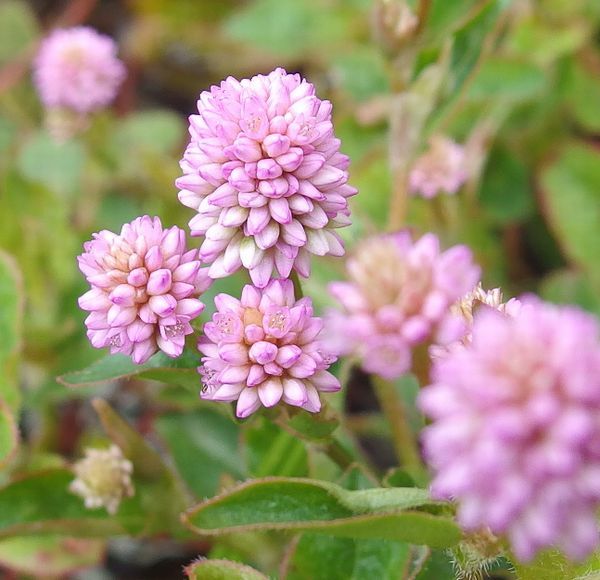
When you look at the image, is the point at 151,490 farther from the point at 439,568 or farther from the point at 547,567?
the point at 547,567

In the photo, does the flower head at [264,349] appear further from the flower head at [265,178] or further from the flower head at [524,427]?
the flower head at [524,427]

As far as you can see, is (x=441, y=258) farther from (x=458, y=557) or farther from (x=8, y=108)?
(x=8, y=108)

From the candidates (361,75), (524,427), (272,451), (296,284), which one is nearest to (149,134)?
(361,75)

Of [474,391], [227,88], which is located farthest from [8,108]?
[474,391]

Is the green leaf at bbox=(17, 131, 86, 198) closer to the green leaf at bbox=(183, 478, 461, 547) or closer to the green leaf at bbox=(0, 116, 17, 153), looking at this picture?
the green leaf at bbox=(0, 116, 17, 153)

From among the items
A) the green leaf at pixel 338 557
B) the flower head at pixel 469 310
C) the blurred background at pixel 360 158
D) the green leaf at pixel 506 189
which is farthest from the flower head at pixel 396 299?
the green leaf at pixel 506 189

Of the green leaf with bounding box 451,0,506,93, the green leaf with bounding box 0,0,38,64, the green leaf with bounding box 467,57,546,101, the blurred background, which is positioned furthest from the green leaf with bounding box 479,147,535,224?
the green leaf with bounding box 0,0,38,64

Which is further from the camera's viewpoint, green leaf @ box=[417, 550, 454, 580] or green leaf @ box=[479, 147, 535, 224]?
green leaf @ box=[479, 147, 535, 224]
